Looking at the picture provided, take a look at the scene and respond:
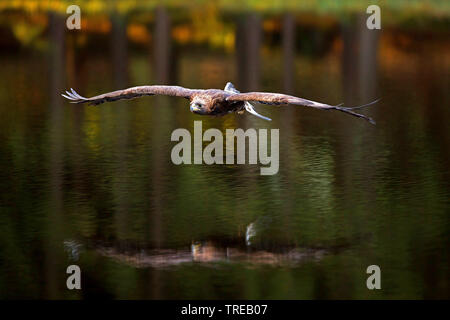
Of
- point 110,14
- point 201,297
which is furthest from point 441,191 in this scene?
point 110,14

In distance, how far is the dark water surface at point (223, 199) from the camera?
73.4ft

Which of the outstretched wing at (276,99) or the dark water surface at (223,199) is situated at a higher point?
the outstretched wing at (276,99)

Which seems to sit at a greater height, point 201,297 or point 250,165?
point 250,165

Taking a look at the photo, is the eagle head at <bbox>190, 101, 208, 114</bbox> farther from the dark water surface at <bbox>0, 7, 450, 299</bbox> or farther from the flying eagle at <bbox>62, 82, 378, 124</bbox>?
the dark water surface at <bbox>0, 7, 450, 299</bbox>

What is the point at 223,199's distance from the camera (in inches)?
1089

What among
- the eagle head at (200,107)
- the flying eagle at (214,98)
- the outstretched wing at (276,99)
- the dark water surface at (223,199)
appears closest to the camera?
the dark water surface at (223,199)

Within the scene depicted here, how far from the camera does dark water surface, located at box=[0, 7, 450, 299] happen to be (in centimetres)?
2238

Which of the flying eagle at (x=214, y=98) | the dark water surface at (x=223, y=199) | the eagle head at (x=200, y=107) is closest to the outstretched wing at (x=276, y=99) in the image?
the flying eagle at (x=214, y=98)

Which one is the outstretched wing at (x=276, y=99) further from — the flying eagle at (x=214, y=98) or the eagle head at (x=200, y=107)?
the eagle head at (x=200, y=107)

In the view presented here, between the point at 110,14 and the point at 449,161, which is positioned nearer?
the point at 449,161

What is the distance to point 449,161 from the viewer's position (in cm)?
3247

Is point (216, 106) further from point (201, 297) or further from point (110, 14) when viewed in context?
point (110, 14)

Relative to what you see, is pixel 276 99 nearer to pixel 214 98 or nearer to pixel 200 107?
pixel 214 98
